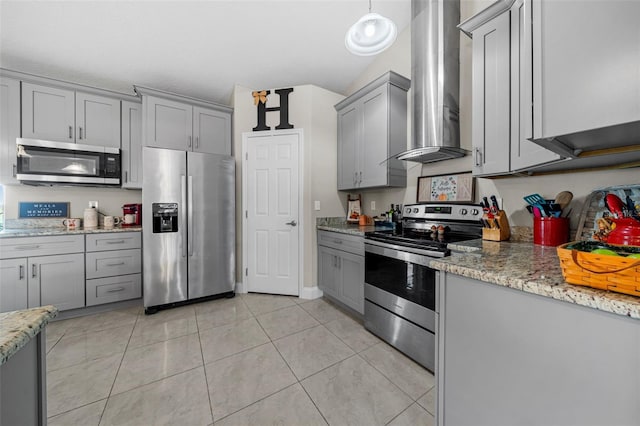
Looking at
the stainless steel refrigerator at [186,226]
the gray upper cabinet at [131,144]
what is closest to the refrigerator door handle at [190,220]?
the stainless steel refrigerator at [186,226]


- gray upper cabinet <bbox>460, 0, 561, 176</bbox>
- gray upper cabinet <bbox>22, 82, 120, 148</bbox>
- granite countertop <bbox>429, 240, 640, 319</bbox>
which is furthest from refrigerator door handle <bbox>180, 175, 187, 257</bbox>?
gray upper cabinet <bbox>460, 0, 561, 176</bbox>

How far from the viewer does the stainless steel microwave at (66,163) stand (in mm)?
2564

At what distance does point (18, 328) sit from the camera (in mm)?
589

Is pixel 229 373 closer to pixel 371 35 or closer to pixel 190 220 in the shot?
pixel 190 220

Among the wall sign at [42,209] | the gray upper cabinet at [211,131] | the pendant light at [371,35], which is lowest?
the wall sign at [42,209]

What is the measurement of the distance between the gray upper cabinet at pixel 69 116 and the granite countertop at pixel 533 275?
155 inches

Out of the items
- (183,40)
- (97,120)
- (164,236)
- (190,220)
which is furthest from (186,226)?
(183,40)

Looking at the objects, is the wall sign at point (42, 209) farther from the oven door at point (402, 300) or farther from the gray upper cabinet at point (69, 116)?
the oven door at point (402, 300)

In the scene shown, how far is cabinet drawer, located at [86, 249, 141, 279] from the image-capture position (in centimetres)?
264

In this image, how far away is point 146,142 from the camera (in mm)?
2902

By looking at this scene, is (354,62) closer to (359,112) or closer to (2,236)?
(359,112)

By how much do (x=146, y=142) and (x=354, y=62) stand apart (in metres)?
2.80

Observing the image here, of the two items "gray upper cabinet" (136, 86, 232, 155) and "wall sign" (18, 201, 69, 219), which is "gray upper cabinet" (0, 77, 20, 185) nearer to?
"wall sign" (18, 201, 69, 219)

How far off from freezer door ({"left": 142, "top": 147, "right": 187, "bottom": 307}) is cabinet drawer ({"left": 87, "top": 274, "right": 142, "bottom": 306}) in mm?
340
